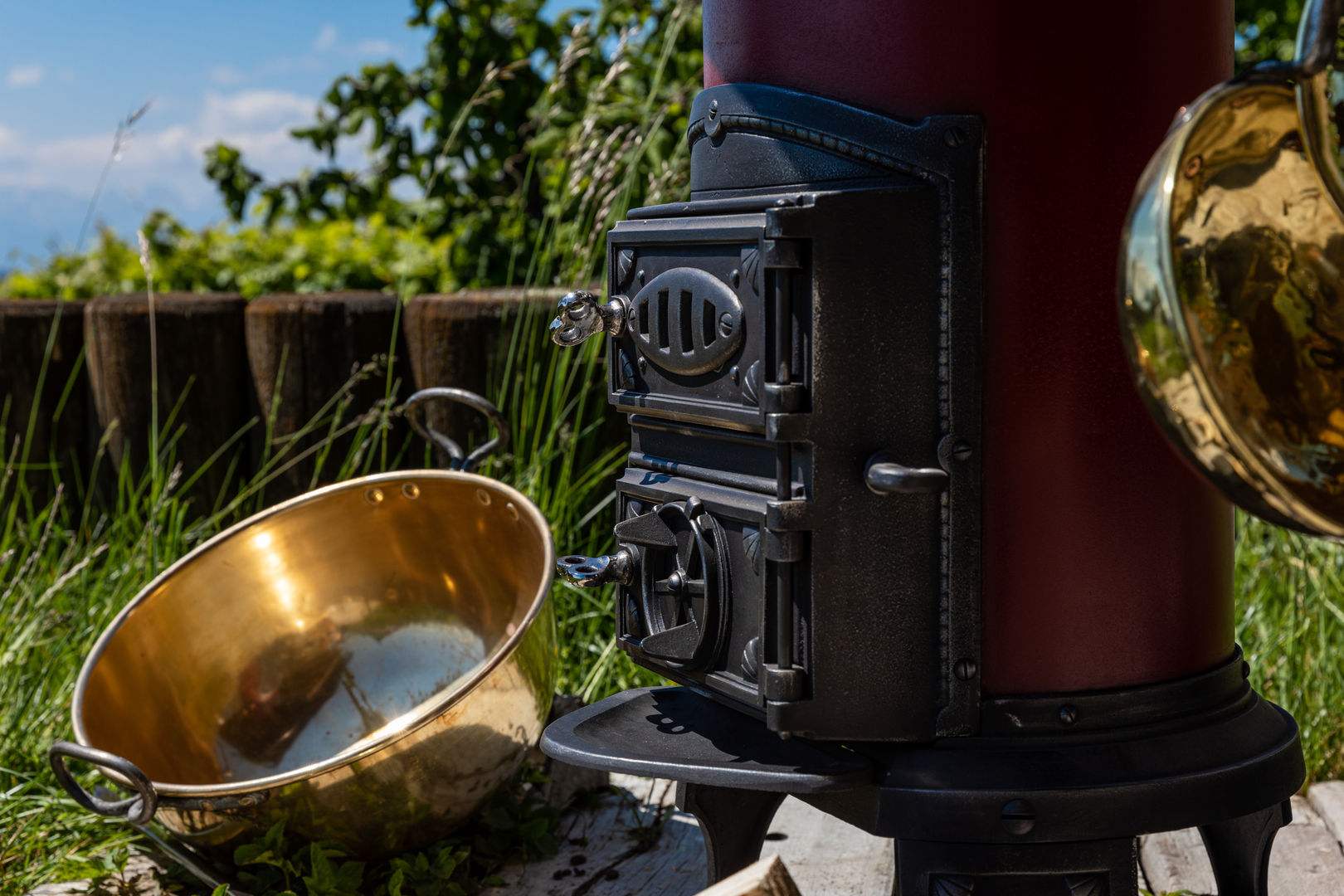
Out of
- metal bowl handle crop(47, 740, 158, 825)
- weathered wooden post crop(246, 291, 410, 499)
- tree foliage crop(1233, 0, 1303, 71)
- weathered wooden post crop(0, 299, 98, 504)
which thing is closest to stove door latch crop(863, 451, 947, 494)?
metal bowl handle crop(47, 740, 158, 825)

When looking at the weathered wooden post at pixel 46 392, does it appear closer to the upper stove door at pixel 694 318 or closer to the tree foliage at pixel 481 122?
the tree foliage at pixel 481 122

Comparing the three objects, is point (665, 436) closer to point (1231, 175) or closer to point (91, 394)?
point (1231, 175)

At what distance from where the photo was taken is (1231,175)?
124 centimetres

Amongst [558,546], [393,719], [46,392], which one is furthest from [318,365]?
[393,719]

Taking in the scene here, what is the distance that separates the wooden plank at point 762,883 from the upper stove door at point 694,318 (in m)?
0.48

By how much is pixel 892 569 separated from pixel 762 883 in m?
0.39

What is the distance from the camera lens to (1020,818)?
1438 mm

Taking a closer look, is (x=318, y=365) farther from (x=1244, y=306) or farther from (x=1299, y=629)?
(x=1244, y=306)

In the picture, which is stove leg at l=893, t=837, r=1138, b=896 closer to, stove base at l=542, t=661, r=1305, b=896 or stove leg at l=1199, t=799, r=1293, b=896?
stove base at l=542, t=661, r=1305, b=896

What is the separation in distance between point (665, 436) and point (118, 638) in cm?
114

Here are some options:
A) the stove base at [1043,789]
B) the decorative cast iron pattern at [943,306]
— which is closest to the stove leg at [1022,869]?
the stove base at [1043,789]

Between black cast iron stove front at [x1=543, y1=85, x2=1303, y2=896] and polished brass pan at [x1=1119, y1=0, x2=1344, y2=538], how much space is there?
29 cm

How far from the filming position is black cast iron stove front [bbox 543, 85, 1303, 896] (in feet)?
4.76

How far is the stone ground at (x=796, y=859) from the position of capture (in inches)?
81.1
